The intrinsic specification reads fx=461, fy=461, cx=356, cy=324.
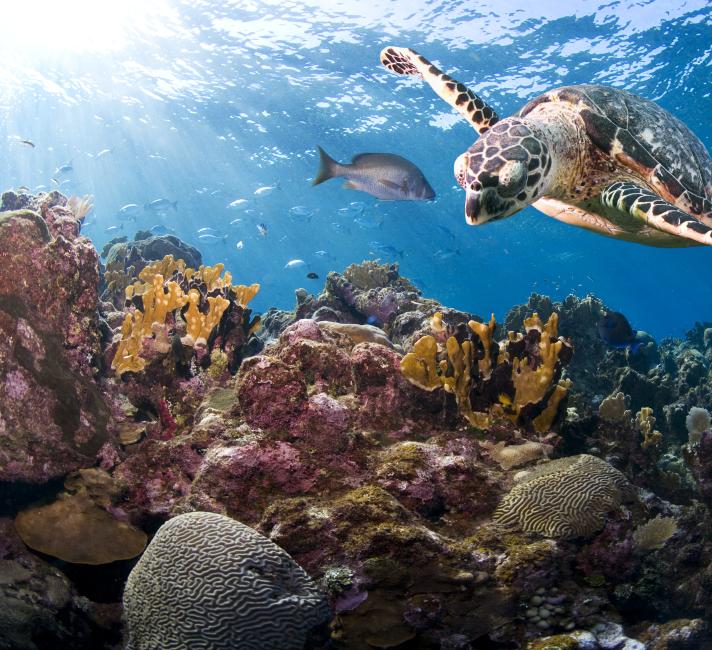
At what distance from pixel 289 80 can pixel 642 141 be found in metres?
22.0

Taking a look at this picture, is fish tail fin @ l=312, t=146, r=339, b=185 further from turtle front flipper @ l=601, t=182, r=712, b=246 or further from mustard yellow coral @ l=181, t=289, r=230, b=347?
turtle front flipper @ l=601, t=182, r=712, b=246

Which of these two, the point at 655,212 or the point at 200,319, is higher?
the point at 655,212

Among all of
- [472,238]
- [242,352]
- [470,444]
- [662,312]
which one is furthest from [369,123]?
[662,312]

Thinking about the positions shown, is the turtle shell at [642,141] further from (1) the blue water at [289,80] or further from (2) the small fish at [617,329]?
(1) the blue water at [289,80]

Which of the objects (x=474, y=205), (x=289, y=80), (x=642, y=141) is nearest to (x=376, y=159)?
(x=642, y=141)

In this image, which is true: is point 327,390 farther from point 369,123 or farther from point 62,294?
→ point 369,123

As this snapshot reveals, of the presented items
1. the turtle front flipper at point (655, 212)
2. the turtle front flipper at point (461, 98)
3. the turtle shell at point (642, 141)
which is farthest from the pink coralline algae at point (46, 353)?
the turtle shell at point (642, 141)

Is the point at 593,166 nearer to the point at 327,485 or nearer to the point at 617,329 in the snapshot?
the point at 617,329

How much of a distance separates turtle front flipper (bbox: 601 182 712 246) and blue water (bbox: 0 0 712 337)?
11.7m

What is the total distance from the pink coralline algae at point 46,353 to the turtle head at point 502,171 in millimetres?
3266

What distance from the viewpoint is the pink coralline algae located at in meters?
3.06

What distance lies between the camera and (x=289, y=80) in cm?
2309

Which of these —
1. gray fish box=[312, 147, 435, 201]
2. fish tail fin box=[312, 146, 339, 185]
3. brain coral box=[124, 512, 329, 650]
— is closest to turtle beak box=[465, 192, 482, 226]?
brain coral box=[124, 512, 329, 650]

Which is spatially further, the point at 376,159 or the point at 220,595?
the point at 376,159
